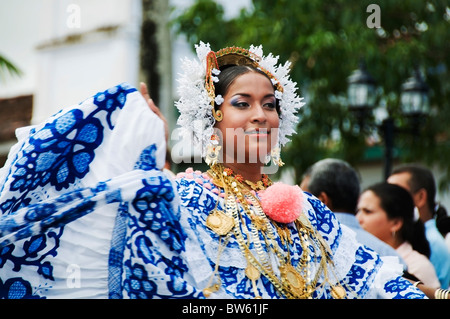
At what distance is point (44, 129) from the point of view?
7.66 feet

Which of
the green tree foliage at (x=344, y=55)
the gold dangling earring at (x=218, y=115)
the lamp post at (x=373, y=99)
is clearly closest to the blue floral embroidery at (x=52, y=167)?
the gold dangling earring at (x=218, y=115)

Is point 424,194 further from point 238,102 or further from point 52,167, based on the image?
point 52,167

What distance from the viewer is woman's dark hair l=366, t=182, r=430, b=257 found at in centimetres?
440

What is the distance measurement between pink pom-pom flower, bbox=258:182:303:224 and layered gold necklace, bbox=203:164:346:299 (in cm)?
3

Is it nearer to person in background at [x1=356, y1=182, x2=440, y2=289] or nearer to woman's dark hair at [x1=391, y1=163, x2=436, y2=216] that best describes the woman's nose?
person in background at [x1=356, y1=182, x2=440, y2=289]

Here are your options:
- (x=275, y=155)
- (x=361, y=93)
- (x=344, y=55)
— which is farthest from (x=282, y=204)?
(x=344, y=55)

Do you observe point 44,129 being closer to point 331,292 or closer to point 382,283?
point 331,292

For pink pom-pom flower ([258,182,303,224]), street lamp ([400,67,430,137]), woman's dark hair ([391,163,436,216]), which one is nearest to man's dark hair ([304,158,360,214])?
woman's dark hair ([391,163,436,216])

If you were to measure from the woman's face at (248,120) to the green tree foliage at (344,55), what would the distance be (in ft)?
19.9

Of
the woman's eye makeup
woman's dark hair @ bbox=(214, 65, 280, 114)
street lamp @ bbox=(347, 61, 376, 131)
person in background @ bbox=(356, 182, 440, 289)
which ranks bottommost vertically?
person in background @ bbox=(356, 182, 440, 289)

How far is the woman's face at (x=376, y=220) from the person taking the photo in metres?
4.43
